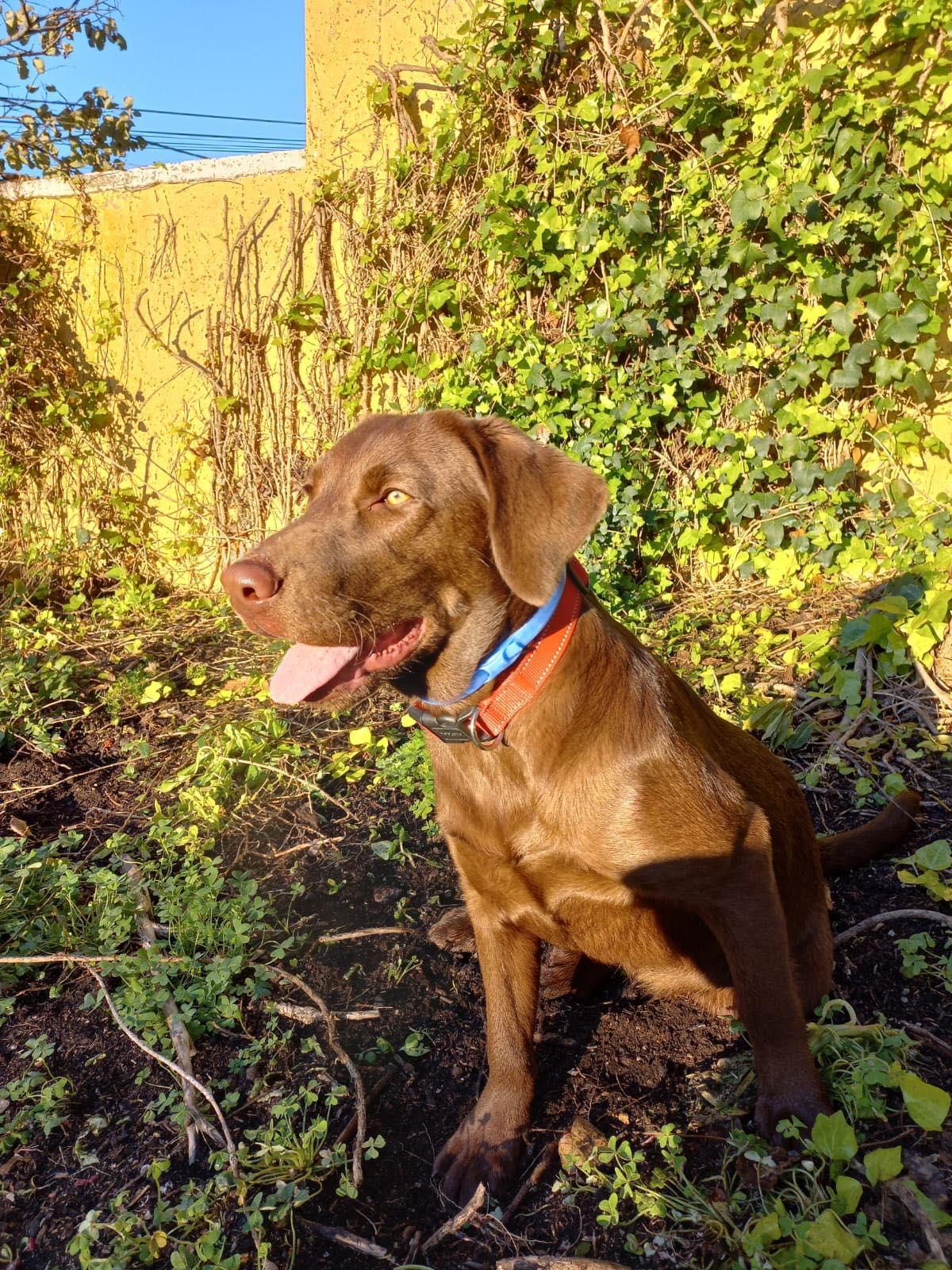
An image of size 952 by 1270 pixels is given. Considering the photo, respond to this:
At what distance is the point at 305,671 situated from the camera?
2.07m

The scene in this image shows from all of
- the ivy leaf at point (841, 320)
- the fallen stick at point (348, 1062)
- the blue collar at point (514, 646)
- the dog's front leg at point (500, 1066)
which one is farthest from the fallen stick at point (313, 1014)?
the ivy leaf at point (841, 320)

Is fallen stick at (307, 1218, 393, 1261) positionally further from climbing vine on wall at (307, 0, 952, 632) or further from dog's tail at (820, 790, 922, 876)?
climbing vine on wall at (307, 0, 952, 632)

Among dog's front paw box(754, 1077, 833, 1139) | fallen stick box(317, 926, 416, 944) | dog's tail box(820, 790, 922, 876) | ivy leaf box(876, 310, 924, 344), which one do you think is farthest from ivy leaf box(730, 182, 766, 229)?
dog's front paw box(754, 1077, 833, 1139)

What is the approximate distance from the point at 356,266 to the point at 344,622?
13.6ft

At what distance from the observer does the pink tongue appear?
2025 millimetres

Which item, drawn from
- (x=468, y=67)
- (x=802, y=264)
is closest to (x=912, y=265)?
(x=802, y=264)

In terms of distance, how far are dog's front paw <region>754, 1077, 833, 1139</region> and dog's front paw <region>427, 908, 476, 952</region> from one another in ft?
3.35

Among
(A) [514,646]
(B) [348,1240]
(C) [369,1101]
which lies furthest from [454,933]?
(A) [514,646]

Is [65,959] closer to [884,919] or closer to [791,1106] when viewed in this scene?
[791,1106]

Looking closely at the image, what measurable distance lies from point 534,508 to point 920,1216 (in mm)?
1606

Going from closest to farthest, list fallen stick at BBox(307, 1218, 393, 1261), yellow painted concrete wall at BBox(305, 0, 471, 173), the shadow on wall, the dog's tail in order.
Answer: fallen stick at BBox(307, 1218, 393, 1261) → the dog's tail → yellow painted concrete wall at BBox(305, 0, 471, 173) → the shadow on wall

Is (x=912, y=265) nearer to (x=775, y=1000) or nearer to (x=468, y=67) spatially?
(x=468, y=67)

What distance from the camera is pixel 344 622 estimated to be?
1.97 m

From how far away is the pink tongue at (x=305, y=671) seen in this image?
79.7 inches
